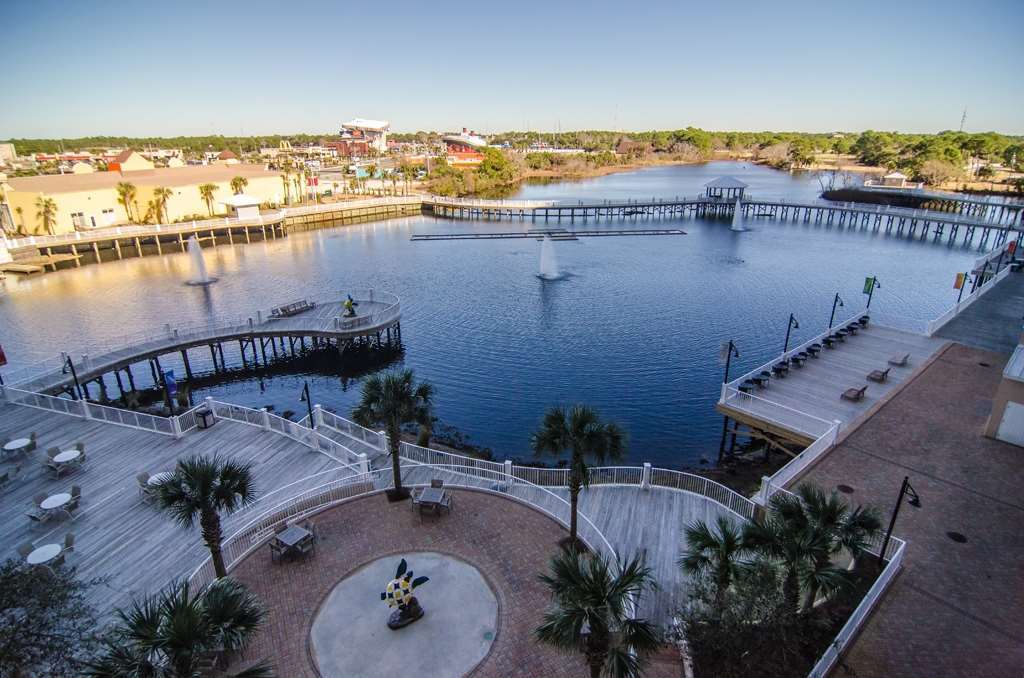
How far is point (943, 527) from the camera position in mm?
13695

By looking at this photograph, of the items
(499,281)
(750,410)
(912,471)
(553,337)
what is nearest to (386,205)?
(499,281)

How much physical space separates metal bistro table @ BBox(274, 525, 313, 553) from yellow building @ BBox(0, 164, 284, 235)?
67.8 m

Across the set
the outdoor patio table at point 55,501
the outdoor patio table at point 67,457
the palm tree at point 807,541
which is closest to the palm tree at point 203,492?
the outdoor patio table at point 55,501

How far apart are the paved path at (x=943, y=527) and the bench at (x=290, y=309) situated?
30.4 metres

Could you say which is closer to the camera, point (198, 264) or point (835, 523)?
point (835, 523)

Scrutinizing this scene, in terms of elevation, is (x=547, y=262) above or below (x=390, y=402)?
below

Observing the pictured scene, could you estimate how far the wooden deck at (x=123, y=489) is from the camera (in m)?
13.1

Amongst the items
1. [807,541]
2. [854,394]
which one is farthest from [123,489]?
[854,394]

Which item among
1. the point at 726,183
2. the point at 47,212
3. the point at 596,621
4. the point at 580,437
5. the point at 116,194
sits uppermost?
the point at 726,183

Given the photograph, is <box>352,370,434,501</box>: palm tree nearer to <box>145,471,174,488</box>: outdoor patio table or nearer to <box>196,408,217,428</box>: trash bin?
<box>145,471,174,488</box>: outdoor patio table

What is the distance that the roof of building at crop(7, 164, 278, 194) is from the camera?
6084 centimetres

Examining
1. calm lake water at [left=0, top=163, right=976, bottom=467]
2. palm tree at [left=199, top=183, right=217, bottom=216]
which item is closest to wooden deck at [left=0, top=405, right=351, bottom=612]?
calm lake water at [left=0, top=163, right=976, bottom=467]

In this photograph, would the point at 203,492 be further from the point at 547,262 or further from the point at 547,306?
the point at 547,262

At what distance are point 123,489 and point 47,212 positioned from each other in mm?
61336
